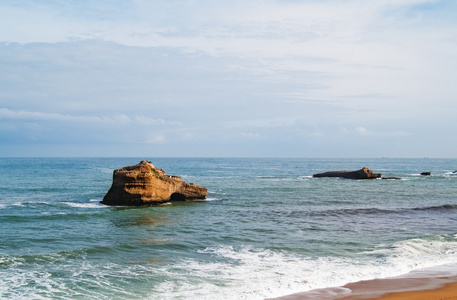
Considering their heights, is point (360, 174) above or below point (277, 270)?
above

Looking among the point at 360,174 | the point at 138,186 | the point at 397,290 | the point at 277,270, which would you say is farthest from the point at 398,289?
the point at 360,174

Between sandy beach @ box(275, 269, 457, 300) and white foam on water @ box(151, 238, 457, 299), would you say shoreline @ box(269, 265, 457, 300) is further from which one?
white foam on water @ box(151, 238, 457, 299)

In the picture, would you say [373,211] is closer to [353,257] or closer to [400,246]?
[400,246]

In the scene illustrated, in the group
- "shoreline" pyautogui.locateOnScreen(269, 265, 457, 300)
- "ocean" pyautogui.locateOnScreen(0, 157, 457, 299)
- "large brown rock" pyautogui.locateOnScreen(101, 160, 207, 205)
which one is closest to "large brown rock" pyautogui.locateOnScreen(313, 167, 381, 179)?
"ocean" pyautogui.locateOnScreen(0, 157, 457, 299)

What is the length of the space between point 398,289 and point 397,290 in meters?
0.12

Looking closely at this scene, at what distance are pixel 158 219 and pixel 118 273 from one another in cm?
963

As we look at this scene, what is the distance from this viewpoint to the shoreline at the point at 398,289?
34.9ft

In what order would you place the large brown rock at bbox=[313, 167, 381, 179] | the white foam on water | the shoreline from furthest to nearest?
the large brown rock at bbox=[313, 167, 381, 179]
the white foam on water
the shoreline

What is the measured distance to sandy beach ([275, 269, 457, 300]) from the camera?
34.9 feet

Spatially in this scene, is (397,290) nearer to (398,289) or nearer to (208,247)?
(398,289)

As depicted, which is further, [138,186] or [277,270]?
[138,186]

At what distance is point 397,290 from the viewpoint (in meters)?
11.2

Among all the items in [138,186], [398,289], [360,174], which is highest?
[138,186]

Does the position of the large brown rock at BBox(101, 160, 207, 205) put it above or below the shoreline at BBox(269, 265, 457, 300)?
above
